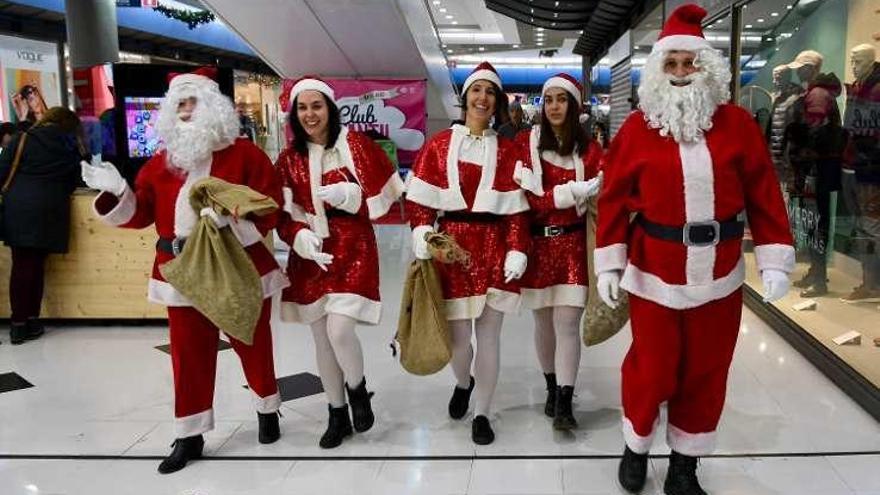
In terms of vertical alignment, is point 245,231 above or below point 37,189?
below

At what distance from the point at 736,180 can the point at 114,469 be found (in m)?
2.47

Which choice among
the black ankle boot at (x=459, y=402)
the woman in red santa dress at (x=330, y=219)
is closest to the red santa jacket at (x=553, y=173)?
the woman in red santa dress at (x=330, y=219)

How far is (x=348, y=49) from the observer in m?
7.02

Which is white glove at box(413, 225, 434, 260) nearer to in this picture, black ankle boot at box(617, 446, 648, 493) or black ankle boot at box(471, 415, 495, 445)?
black ankle boot at box(471, 415, 495, 445)

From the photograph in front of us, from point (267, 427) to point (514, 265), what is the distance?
48.1 inches

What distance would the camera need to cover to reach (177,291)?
2.68m

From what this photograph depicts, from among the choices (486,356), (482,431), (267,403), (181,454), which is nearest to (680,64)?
(486,356)

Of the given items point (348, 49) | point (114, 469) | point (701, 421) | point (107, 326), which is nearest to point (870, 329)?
point (701, 421)

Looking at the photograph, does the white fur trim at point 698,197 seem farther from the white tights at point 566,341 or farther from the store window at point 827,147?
the store window at point 827,147

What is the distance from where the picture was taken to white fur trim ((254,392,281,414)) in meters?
2.96

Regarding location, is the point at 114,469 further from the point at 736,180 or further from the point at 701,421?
the point at 736,180

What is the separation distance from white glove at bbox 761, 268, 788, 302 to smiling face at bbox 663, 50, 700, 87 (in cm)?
67

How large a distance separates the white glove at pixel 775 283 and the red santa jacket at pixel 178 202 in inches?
68.7

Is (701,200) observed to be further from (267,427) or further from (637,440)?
(267,427)
